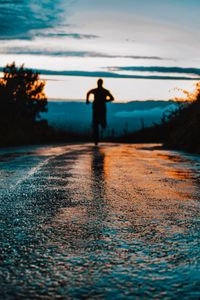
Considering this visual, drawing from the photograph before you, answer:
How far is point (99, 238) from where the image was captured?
3.72m

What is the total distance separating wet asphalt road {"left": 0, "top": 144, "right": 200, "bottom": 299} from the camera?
8.59ft

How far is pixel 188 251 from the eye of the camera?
11.0 ft

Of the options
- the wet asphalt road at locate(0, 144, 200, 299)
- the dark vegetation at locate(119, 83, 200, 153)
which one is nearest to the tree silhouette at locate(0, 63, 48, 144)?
the dark vegetation at locate(119, 83, 200, 153)

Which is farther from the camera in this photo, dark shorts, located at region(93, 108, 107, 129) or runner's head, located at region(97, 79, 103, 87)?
dark shorts, located at region(93, 108, 107, 129)

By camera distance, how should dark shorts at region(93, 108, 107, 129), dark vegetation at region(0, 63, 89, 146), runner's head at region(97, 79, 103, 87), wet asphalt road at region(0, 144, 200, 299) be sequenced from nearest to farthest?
wet asphalt road at region(0, 144, 200, 299) → runner's head at region(97, 79, 103, 87) → dark shorts at region(93, 108, 107, 129) → dark vegetation at region(0, 63, 89, 146)

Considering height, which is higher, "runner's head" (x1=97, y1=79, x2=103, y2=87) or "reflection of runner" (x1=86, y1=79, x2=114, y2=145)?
"runner's head" (x1=97, y1=79, x2=103, y2=87)

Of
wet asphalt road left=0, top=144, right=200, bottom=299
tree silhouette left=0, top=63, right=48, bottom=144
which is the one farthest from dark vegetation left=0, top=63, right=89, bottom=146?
wet asphalt road left=0, top=144, right=200, bottom=299

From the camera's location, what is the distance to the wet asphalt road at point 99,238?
2.62 meters

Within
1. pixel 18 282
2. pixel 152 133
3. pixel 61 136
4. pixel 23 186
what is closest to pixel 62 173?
pixel 23 186

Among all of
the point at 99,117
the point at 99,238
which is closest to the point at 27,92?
the point at 99,117

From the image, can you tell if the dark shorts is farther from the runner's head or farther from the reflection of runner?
the runner's head

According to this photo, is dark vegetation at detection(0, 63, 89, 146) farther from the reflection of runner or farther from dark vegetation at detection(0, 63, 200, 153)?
the reflection of runner

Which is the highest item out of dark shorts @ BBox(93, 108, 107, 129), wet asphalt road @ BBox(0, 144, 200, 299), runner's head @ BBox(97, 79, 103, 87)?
runner's head @ BBox(97, 79, 103, 87)

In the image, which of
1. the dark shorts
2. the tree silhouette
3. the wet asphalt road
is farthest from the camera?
the tree silhouette
